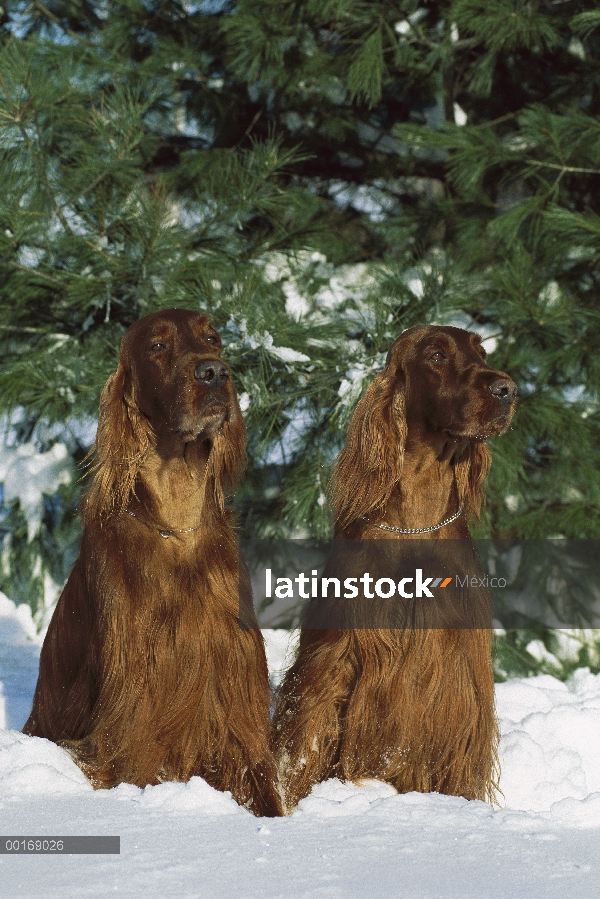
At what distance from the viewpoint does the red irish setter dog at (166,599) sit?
9.53 ft

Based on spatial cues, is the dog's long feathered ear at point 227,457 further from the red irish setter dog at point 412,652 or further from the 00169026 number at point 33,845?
the 00169026 number at point 33,845

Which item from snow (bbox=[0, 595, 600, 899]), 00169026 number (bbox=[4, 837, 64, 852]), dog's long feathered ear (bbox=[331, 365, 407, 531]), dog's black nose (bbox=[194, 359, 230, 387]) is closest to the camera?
snow (bbox=[0, 595, 600, 899])

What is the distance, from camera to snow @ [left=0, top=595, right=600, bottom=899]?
2.07 m

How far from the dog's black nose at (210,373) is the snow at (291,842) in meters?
1.00

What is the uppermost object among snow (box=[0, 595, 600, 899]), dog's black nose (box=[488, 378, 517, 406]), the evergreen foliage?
the evergreen foliage

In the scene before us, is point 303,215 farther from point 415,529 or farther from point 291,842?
point 291,842

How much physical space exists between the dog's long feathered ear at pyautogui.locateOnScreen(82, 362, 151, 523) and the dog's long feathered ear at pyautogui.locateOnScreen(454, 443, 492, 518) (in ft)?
3.01

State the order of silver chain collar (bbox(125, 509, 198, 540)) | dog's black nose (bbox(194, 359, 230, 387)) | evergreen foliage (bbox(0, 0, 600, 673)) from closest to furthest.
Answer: dog's black nose (bbox(194, 359, 230, 387)), silver chain collar (bbox(125, 509, 198, 540)), evergreen foliage (bbox(0, 0, 600, 673))

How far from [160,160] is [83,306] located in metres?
1.38

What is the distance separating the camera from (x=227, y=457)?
312 cm

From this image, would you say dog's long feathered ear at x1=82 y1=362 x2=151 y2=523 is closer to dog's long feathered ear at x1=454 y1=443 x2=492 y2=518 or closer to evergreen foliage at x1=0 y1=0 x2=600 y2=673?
dog's long feathered ear at x1=454 y1=443 x2=492 y2=518

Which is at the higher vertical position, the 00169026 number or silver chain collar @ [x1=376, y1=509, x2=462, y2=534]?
silver chain collar @ [x1=376, y1=509, x2=462, y2=534]

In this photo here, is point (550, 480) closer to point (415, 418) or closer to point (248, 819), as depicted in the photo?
point (415, 418)

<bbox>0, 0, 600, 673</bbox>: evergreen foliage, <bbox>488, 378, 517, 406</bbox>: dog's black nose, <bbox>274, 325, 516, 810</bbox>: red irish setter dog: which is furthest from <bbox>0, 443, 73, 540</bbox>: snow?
<bbox>488, 378, 517, 406</bbox>: dog's black nose
